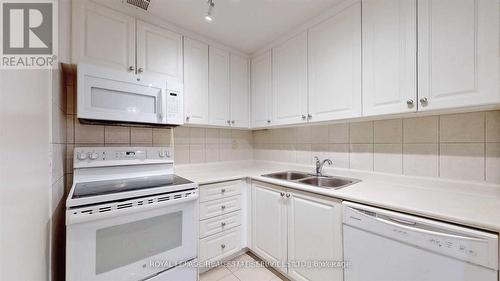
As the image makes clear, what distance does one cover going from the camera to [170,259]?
4.38 ft

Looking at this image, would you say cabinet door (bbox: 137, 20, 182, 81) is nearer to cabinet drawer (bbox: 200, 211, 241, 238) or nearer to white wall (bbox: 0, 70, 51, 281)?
white wall (bbox: 0, 70, 51, 281)

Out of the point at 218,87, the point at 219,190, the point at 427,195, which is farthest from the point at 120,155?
the point at 427,195

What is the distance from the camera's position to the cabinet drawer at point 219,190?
5.63ft

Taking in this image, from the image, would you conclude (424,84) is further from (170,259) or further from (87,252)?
(87,252)

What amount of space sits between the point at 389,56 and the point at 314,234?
1336 millimetres

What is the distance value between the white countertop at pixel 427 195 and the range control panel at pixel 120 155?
0.49 m

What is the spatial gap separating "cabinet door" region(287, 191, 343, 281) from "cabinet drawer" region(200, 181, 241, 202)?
0.57 metres

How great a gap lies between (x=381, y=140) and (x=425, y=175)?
0.38 meters

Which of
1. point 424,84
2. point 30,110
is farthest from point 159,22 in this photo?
point 424,84

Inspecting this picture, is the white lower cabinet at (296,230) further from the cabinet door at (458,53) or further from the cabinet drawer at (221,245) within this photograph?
the cabinet door at (458,53)

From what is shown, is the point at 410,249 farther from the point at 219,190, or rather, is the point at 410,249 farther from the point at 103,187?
the point at 103,187

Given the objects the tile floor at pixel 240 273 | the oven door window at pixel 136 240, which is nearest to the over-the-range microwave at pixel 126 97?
the oven door window at pixel 136 240

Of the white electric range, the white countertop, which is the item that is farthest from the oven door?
the white countertop

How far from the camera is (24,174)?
0.71 meters
